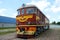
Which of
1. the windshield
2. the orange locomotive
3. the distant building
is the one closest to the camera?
the orange locomotive

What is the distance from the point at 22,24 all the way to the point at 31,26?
44.5 inches

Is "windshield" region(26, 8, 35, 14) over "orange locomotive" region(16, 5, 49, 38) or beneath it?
over

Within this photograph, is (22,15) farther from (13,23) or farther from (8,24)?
(13,23)

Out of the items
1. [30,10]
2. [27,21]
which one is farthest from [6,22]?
[27,21]

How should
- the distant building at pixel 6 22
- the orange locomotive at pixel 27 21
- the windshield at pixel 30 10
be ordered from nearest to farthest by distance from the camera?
1. the orange locomotive at pixel 27 21
2. the windshield at pixel 30 10
3. the distant building at pixel 6 22

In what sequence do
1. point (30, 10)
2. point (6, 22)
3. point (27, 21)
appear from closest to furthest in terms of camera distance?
1. point (27, 21)
2. point (30, 10)
3. point (6, 22)

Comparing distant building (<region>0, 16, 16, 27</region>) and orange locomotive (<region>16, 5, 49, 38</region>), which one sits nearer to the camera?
orange locomotive (<region>16, 5, 49, 38</region>)

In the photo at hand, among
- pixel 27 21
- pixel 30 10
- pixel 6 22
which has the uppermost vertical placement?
pixel 30 10

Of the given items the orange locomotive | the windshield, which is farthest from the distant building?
the windshield

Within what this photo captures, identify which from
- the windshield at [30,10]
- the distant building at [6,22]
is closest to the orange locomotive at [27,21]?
the windshield at [30,10]

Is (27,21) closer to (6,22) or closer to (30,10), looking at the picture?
(30,10)

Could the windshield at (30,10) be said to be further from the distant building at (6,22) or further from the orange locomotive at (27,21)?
the distant building at (6,22)

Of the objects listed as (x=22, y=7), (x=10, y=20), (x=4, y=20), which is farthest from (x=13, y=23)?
(x=22, y=7)

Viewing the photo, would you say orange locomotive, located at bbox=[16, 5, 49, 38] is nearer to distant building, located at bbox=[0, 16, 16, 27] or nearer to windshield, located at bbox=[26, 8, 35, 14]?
windshield, located at bbox=[26, 8, 35, 14]
